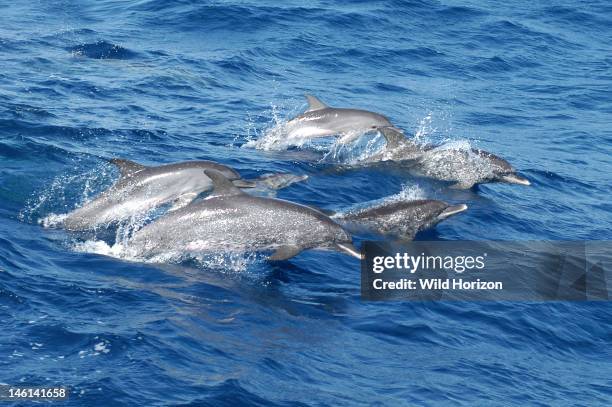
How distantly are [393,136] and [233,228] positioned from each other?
7.83 meters

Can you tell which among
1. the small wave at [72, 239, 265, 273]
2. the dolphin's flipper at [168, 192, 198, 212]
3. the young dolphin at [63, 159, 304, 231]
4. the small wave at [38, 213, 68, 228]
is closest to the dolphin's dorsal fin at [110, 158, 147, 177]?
the young dolphin at [63, 159, 304, 231]

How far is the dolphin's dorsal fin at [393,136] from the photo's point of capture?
2094 cm

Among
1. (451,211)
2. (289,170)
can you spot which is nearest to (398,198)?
(451,211)

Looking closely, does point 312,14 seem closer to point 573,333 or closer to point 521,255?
point 521,255

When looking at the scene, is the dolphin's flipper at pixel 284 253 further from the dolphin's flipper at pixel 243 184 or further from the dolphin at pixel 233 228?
the dolphin's flipper at pixel 243 184

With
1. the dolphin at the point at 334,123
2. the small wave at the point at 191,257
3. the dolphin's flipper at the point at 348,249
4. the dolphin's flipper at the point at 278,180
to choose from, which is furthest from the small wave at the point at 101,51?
the dolphin's flipper at the point at 348,249

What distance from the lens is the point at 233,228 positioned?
14.0 meters

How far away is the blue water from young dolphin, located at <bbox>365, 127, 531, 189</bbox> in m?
0.41

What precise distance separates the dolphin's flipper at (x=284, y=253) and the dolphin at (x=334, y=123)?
793cm

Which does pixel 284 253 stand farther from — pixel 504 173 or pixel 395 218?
pixel 504 173

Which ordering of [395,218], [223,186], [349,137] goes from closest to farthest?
[223,186] < [395,218] < [349,137]

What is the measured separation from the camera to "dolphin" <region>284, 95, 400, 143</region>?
2144 centimetres

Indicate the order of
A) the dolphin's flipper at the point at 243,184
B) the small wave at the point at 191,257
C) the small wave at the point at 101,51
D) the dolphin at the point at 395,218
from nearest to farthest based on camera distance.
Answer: the small wave at the point at 191,257 < the dolphin at the point at 395,218 < the dolphin's flipper at the point at 243,184 < the small wave at the point at 101,51

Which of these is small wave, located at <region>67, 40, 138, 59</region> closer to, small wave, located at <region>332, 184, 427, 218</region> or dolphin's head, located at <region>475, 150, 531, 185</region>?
small wave, located at <region>332, 184, 427, 218</region>
